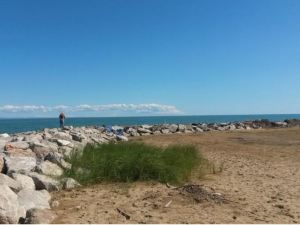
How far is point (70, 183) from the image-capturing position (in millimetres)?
9320

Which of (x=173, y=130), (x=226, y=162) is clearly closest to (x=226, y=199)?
(x=226, y=162)

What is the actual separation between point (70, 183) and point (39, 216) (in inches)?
109

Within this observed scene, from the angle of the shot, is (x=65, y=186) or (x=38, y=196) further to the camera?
(x=65, y=186)

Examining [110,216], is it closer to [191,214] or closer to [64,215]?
[64,215]

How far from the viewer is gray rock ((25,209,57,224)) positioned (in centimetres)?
638

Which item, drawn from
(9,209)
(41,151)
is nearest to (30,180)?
(9,209)

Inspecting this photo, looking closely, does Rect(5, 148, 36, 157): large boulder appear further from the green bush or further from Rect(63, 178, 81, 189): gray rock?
Rect(63, 178, 81, 189): gray rock

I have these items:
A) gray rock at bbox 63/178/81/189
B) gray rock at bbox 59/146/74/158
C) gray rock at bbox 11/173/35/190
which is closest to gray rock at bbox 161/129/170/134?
gray rock at bbox 59/146/74/158

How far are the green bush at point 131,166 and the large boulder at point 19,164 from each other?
81 cm

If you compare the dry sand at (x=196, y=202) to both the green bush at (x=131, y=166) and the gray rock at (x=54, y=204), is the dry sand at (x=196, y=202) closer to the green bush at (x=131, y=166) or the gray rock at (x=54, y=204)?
the gray rock at (x=54, y=204)

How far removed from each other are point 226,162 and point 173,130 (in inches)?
691

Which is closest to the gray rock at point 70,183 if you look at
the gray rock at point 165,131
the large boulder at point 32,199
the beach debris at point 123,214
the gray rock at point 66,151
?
the large boulder at point 32,199

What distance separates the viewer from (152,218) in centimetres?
707

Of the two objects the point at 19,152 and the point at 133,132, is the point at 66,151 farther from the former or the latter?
the point at 133,132
